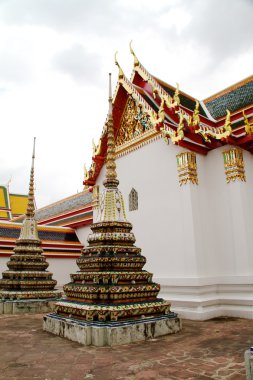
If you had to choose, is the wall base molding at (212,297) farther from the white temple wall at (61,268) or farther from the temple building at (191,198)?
the white temple wall at (61,268)

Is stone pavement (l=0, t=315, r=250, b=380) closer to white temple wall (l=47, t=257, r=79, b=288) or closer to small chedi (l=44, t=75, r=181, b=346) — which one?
small chedi (l=44, t=75, r=181, b=346)

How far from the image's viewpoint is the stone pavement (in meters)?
3.04

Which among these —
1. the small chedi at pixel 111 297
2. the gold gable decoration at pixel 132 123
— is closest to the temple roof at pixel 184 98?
the gold gable decoration at pixel 132 123

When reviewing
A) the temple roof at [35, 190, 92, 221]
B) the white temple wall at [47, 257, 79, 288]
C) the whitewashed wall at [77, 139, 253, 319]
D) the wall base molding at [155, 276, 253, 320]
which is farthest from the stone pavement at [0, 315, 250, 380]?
the temple roof at [35, 190, 92, 221]

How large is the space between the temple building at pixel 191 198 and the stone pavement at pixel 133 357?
4.68 ft

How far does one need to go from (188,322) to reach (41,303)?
4.02 m

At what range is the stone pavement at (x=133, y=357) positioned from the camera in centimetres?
304

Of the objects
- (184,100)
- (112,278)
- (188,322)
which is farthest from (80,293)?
(184,100)

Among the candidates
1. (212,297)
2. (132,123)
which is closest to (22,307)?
(212,297)

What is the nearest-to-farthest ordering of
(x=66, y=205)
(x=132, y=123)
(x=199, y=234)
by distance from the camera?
(x=199, y=234), (x=132, y=123), (x=66, y=205)

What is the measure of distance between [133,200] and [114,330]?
14.6 ft

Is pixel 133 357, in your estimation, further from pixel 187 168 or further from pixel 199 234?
pixel 187 168

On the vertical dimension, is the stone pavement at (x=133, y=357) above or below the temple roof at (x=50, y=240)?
below

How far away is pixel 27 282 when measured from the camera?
8.32 metres
